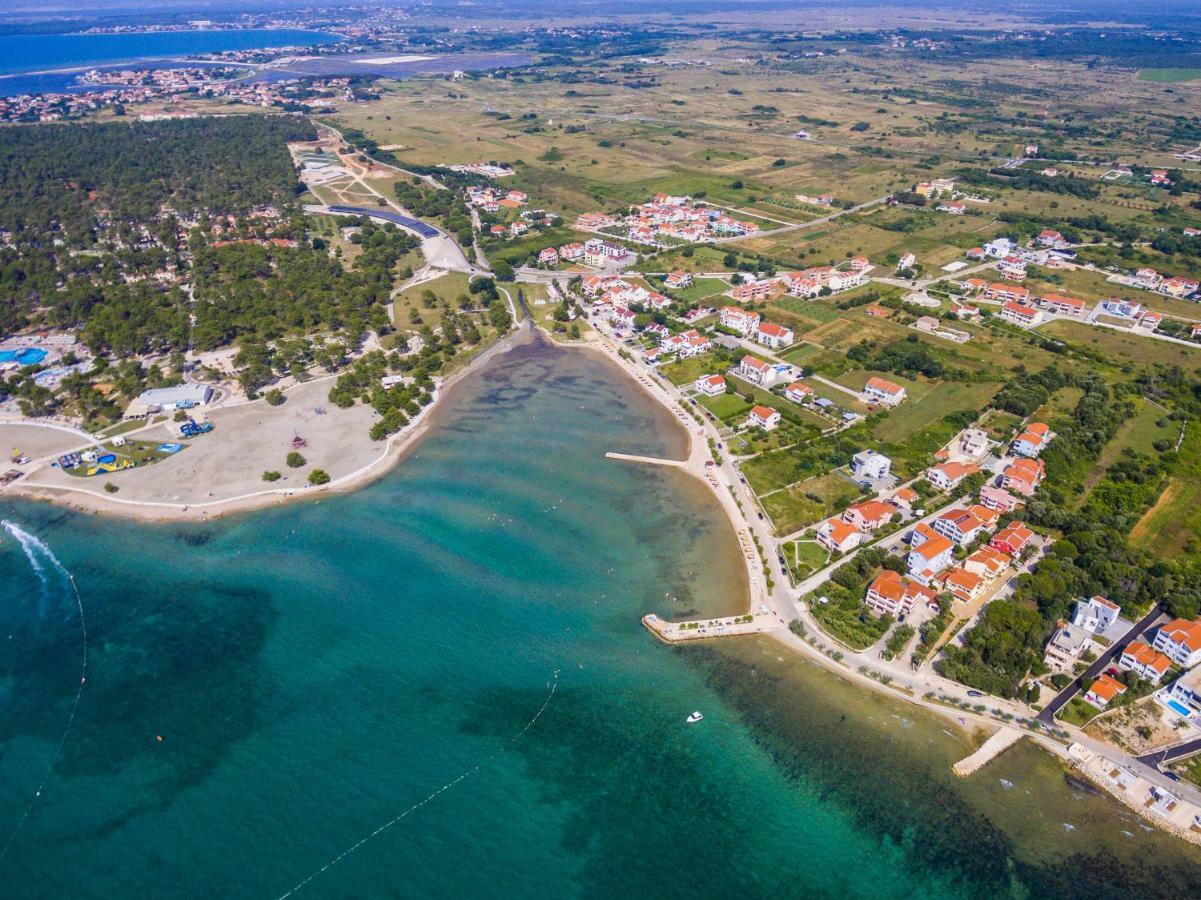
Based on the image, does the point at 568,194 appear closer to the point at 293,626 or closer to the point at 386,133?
the point at 386,133

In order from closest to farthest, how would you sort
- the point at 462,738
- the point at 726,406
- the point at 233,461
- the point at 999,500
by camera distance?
Answer: the point at 462,738 < the point at 999,500 < the point at 233,461 < the point at 726,406

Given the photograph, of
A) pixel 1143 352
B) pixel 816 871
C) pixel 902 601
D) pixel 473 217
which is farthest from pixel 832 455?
pixel 473 217

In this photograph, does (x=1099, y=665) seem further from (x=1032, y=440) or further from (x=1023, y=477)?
(x=1032, y=440)

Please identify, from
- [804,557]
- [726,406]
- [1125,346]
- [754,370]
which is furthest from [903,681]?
[1125,346]

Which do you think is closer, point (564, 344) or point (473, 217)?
point (564, 344)

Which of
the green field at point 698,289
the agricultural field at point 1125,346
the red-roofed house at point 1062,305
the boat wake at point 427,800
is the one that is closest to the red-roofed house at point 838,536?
the boat wake at point 427,800

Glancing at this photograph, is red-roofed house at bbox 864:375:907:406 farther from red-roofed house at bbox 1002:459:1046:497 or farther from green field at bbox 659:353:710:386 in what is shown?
green field at bbox 659:353:710:386

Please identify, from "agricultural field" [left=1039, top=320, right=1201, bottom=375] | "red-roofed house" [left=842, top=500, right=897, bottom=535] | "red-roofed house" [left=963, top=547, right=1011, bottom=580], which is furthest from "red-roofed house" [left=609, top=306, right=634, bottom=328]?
"red-roofed house" [left=963, top=547, right=1011, bottom=580]
